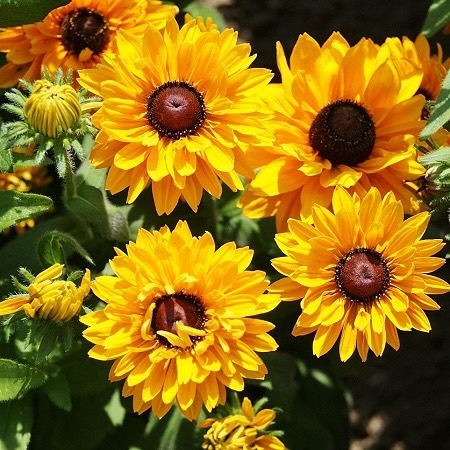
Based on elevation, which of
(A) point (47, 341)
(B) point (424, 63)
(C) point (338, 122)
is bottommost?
(A) point (47, 341)

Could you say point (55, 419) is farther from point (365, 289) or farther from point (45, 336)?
point (365, 289)

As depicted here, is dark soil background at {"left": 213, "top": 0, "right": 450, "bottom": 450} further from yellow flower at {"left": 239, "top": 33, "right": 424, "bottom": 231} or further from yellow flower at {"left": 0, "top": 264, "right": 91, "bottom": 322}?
yellow flower at {"left": 0, "top": 264, "right": 91, "bottom": 322}

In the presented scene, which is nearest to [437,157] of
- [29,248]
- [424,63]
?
[424,63]

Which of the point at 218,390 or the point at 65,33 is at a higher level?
the point at 65,33

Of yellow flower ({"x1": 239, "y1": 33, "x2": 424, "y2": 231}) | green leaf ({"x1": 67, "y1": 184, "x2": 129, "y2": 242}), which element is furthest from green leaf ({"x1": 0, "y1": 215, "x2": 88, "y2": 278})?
yellow flower ({"x1": 239, "y1": 33, "x2": 424, "y2": 231})

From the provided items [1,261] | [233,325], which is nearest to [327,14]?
[1,261]

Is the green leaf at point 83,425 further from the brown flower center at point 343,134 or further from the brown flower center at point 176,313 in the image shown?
the brown flower center at point 343,134

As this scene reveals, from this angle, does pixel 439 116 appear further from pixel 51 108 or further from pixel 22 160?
pixel 22 160
